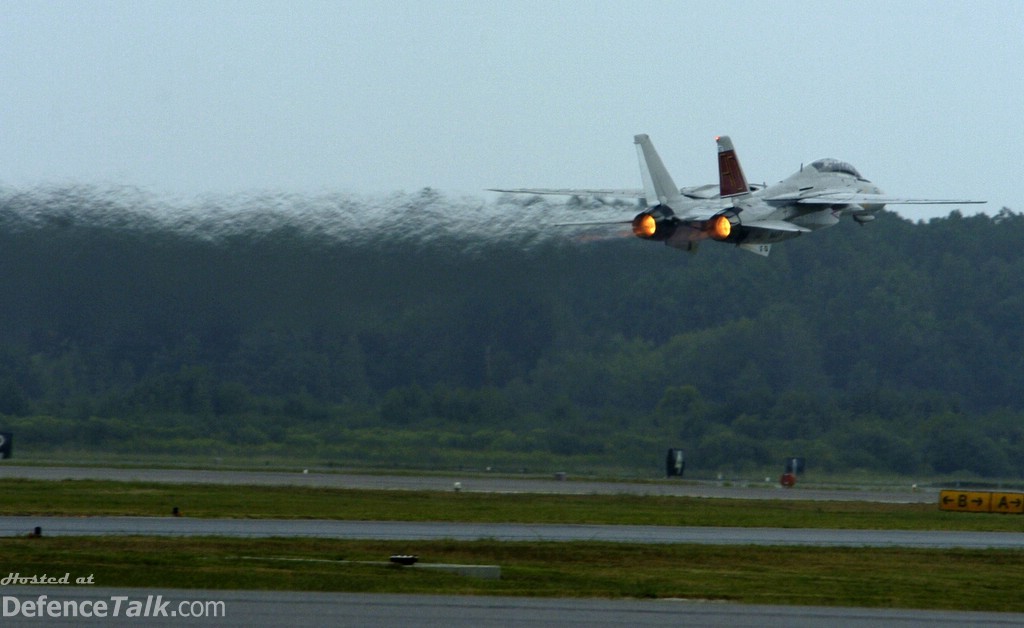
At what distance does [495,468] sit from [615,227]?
424 inches

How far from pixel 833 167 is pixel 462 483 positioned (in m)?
15.8

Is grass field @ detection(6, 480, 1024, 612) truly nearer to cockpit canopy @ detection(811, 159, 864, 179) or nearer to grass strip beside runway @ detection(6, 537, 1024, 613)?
grass strip beside runway @ detection(6, 537, 1024, 613)

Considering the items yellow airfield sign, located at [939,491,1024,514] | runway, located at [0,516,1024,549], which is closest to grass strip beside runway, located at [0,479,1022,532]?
yellow airfield sign, located at [939,491,1024,514]

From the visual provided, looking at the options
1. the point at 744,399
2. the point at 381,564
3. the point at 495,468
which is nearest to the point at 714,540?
the point at 381,564

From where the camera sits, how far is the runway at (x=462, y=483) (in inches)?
1624

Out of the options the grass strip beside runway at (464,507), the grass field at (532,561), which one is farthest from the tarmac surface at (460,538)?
the grass strip beside runway at (464,507)

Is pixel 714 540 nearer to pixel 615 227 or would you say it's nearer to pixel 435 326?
pixel 615 227

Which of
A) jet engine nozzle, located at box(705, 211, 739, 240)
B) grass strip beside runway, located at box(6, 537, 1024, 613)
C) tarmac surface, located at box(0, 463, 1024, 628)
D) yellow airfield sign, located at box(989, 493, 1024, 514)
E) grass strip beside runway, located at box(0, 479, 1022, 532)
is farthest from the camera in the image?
yellow airfield sign, located at box(989, 493, 1024, 514)

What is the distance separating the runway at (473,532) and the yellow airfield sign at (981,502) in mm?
7943

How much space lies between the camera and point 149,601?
1628 cm

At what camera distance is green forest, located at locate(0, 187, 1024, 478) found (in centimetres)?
4469

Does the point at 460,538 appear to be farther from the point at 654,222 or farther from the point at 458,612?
the point at 654,222

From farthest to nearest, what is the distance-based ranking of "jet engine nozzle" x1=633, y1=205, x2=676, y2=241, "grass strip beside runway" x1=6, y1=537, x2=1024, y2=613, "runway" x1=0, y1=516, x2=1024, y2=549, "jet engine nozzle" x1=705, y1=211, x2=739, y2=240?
"jet engine nozzle" x1=705, y1=211, x2=739, y2=240
"jet engine nozzle" x1=633, y1=205, x2=676, y2=241
"runway" x1=0, y1=516, x2=1024, y2=549
"grass strip beside runway" x1=6, y1=537, x2=1024, y2=613

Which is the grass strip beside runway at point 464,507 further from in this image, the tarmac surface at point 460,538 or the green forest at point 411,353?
the green forest at point 411,353
